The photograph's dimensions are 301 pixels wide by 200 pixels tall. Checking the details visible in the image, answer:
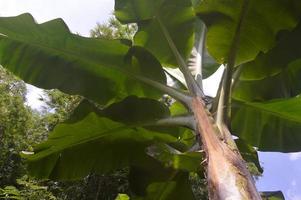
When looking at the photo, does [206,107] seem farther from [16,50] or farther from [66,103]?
[66,103]

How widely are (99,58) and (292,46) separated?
3.58 feet

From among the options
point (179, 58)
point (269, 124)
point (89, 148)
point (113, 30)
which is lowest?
point (89, 148)

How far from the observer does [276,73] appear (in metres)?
2.43

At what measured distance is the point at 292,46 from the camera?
2.36 meters

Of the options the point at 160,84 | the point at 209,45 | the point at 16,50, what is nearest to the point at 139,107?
the point at 160,84

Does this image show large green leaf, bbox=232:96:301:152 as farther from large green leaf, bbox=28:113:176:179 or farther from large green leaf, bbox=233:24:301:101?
large green leaf, bbox=28:113:176:179

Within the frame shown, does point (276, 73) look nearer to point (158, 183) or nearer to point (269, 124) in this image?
point (269, 124)

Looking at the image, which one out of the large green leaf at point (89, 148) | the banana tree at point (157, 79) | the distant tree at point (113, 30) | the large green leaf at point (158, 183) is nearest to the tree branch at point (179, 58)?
the banana tree at point (157, 79)

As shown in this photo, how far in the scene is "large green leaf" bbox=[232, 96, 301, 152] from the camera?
7.78ft

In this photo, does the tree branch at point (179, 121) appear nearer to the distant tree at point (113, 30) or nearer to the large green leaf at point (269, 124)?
the large green leaf at point (269, 124)

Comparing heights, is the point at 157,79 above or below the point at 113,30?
below

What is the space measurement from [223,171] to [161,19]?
47.4 inches

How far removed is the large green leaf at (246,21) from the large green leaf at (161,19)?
0.94ft

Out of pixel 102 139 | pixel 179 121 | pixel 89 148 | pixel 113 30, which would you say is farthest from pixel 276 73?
pixel 113 30
